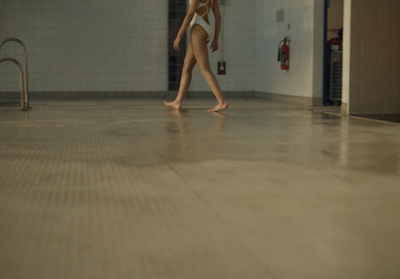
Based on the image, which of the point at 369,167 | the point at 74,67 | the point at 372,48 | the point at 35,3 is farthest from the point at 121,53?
the point at 369,167

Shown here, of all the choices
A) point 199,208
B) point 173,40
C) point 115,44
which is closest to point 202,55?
point 173,40

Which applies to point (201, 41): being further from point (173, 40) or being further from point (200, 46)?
point (173, 40)

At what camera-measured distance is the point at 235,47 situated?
1031cm

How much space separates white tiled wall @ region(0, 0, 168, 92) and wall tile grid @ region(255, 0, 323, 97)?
1718 millimetres

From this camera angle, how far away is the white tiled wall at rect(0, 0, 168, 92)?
31.8 ft

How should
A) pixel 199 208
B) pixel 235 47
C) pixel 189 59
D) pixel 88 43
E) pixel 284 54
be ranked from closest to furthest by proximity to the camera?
pixel 199 208, pixel 189 59, pixel 284 54, pixel 88 43, pixel 235 47

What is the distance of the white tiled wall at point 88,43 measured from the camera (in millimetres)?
9703

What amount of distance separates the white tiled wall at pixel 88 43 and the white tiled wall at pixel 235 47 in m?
0.91

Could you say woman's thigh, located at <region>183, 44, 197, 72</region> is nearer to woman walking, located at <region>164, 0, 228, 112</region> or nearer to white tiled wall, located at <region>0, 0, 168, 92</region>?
woman walking, located at <region>164, 0, 228, 112</region>

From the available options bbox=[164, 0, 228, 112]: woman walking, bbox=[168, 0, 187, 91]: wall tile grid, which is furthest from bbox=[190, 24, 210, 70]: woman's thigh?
bbox=[168, 0, 187, 91]: wall tile grid

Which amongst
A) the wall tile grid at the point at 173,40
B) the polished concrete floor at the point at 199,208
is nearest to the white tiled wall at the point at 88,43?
the wall tile grid at the point at 173,40

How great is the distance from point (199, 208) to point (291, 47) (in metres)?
6.93

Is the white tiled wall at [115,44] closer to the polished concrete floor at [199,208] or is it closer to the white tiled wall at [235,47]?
the white tiled wall at [235,47]

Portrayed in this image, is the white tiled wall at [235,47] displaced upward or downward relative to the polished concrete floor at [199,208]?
upward
